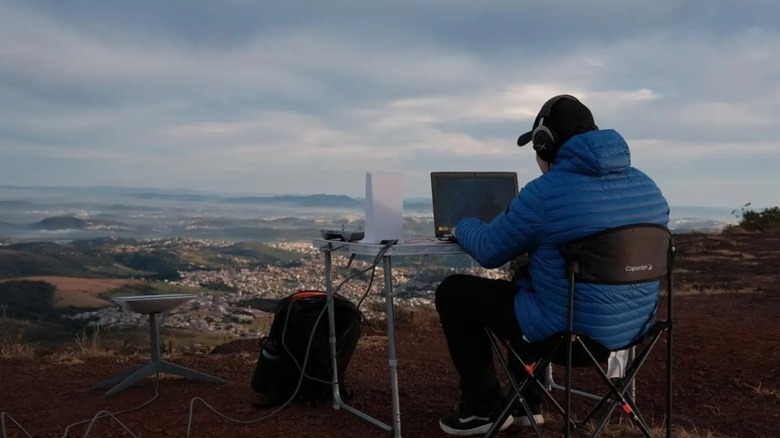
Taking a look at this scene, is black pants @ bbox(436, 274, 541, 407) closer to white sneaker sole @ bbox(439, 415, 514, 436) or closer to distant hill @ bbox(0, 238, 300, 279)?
white sneaker sole @ bbox(439, 415, 514, 436)

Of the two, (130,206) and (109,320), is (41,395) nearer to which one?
(109,320)

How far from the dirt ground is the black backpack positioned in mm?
119

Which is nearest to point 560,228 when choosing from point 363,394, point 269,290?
point 363,394

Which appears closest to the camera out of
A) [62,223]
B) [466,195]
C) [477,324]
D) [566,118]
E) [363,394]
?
[566,118]

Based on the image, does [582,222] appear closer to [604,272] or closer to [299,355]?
[604,272]

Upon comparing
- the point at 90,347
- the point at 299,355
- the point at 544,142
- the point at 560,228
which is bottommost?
the point at 90,347

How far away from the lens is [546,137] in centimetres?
319

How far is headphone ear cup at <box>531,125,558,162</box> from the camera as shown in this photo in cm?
318

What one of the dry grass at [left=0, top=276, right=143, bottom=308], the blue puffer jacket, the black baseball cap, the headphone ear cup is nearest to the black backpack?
the blue puffer jacket

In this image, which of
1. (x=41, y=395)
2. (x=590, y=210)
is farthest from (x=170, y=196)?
(x=590, y=210)

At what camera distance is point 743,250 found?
16.8 meters

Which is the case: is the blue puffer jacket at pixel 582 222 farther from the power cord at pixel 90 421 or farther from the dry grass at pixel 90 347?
the dry grass at pixel 90 347

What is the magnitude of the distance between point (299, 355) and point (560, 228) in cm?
215

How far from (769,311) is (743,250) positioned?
9383 millimetres
